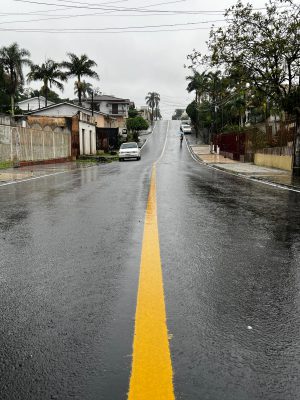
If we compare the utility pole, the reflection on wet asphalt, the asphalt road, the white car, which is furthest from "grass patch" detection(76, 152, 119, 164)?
the reflection on wet asphalt

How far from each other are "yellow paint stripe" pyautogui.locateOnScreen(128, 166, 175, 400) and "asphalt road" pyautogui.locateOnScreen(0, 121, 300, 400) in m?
0.05

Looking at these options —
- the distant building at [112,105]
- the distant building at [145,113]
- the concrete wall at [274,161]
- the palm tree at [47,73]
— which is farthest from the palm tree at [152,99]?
the concrete wall at [274,161]

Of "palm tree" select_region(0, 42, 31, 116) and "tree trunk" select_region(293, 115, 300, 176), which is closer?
"tree trunk" select_region(293, 115, 300, 176)

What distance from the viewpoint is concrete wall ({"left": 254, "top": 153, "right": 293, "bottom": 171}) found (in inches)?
842

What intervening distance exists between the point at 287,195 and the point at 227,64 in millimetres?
10132

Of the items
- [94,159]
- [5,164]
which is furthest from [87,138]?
[5,164]

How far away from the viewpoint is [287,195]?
11.4 meters

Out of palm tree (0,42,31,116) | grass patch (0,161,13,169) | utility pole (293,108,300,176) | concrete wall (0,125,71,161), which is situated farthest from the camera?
palm tree (0,42,31,116)

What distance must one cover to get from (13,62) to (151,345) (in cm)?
5777

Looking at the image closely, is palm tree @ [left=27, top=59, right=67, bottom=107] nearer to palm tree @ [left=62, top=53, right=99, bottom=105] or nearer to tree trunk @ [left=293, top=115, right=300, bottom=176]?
palm tree @ [left=62, top=53, right=99, bottom=105]

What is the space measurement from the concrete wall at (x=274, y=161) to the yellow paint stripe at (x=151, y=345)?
1866 cm

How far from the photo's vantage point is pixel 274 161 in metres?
24.0

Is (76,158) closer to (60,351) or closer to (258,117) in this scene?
(258,117)

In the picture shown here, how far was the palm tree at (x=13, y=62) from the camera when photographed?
53781mm
